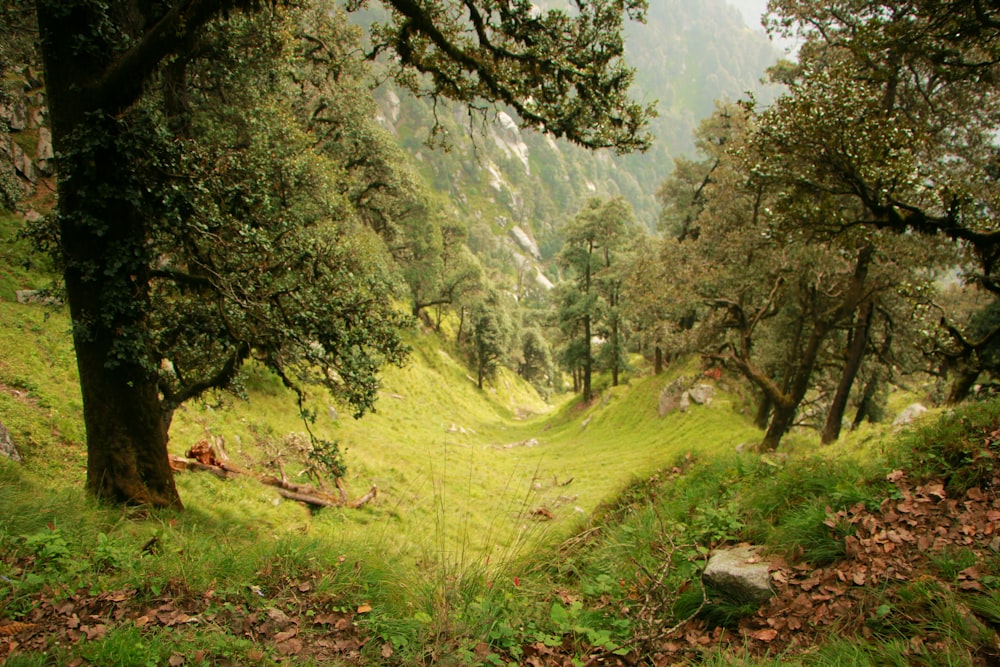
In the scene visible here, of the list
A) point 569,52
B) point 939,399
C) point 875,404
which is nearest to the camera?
point 569,52

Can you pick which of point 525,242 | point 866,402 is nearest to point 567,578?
point 866,402

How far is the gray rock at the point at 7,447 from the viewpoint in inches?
292

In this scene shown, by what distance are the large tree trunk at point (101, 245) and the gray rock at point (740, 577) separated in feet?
23.2

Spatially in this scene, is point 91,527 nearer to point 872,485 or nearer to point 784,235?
point 872,485

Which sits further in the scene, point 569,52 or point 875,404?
point 875,404

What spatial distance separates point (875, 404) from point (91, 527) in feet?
104

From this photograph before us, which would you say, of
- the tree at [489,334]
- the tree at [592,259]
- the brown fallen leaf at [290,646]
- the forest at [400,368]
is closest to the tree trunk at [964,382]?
the forest at [400,368]

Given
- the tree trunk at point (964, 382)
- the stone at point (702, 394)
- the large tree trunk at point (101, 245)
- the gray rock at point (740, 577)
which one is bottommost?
the gray rock at point (740, 577)

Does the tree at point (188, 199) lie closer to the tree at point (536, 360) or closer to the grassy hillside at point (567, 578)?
the grassy hillside at point (567, 578)

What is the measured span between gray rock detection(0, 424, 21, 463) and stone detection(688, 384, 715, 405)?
2347 cm

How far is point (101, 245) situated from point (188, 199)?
1.20 metres

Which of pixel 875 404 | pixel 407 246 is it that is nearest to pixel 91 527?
pixel 875 404

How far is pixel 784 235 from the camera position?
9.36m

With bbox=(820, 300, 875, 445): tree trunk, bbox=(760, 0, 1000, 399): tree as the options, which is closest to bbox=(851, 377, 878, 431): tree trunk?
bbox=(820, 300, 875, 445): tree trunk
